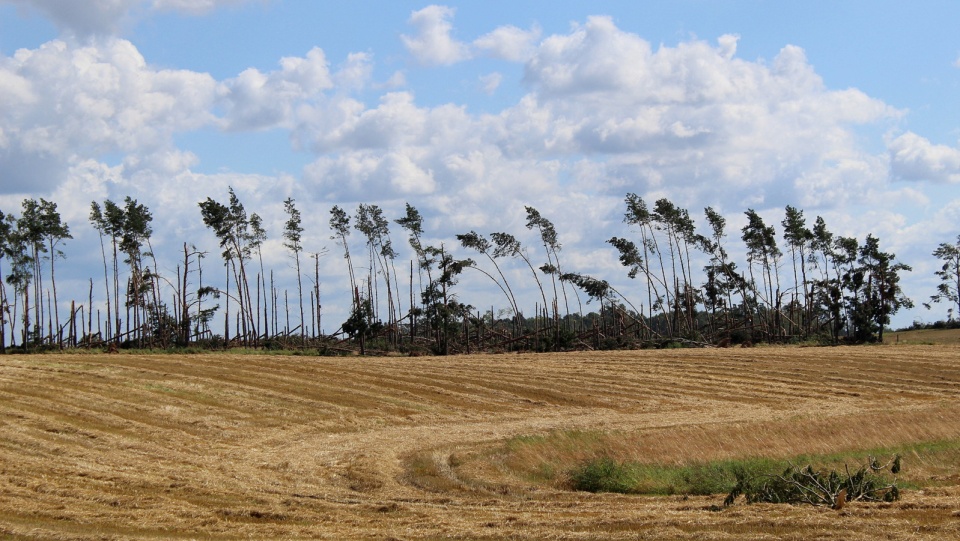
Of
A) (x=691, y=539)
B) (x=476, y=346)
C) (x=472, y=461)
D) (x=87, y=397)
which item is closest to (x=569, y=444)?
(x=472, y=461)

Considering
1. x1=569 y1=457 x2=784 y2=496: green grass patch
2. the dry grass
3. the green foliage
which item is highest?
the dry grass

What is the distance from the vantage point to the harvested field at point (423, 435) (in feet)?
45.1

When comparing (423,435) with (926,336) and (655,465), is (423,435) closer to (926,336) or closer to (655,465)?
(655,465)

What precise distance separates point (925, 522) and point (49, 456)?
18308mm

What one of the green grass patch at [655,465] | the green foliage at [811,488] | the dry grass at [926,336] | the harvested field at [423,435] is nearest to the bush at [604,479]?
the green grass patch at [655,465]

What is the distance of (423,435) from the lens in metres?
28.0

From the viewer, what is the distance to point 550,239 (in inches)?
3393

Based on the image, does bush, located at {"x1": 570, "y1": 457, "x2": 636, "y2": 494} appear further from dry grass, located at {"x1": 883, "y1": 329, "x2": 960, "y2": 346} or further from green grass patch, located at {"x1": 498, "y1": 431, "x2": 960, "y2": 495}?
dry grass, located at {"x1": 883, "y1": 329, "x2": 960, "y2": 346}

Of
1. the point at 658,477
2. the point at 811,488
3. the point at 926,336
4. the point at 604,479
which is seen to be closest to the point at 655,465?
the point at 658,477

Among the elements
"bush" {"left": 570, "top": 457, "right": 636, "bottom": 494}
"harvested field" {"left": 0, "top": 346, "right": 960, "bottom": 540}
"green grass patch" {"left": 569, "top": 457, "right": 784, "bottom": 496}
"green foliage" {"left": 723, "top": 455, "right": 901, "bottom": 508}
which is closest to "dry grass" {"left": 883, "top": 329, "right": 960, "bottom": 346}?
"harvested field" {"left": 0, "top": 346, "right": 960, "bottom": 540}

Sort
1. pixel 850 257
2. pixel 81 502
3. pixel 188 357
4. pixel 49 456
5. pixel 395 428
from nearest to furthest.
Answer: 1. pixel 81 502
2. pixel 49 456
3. pixel 395 428
4. pixel 188 357
5. pixel 850 257

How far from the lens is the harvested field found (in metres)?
13.8

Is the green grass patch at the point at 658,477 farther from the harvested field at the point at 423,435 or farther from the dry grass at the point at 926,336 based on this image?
the dry grass at the point at 926,336

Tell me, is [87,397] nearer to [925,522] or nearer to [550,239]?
[925,522]
